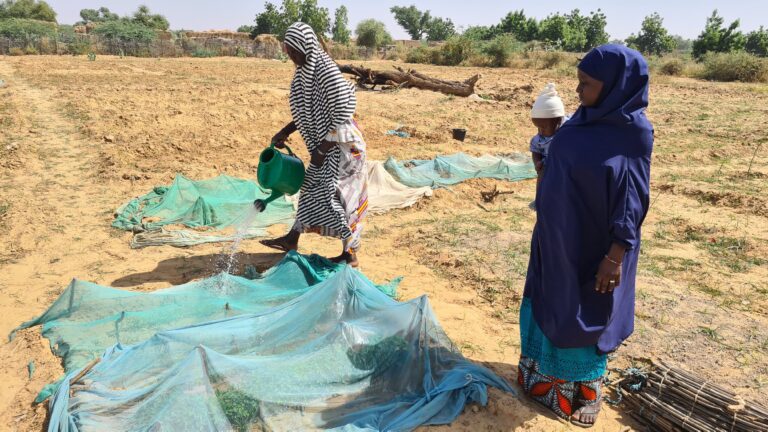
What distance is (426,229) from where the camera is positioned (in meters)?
5.11

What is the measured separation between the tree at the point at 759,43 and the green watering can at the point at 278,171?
4608cm

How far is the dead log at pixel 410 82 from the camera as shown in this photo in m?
14.3

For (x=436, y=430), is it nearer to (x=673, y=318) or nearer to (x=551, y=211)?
(x=551, y=211)

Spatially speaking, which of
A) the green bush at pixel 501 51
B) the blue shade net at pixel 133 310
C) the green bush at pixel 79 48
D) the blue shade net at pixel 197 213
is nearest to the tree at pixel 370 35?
the green bush at pixel 501 51

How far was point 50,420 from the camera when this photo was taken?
6.97 ft

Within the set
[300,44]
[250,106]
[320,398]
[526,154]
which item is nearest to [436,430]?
[320,398]

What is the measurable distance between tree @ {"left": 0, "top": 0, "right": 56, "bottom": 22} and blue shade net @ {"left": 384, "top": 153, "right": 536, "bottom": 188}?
182ft

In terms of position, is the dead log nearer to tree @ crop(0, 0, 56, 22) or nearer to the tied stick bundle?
the tied stick bundle

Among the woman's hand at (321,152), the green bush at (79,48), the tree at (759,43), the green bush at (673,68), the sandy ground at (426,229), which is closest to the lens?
the sandy ground at (426,229)

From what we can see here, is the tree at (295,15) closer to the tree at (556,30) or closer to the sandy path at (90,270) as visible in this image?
the tree at (556,30)

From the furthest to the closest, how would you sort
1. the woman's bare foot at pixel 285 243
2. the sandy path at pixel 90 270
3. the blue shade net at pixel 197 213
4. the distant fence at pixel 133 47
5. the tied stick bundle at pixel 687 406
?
the distant fence at pixel 133 47
the blue shade net at pixel 197 213
the woman's bare foot at pixel 285 243
the sandy path at pixel 90 270
the tied stick bundle at pixel 687 406

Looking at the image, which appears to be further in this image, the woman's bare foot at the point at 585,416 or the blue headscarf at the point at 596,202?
the woman's bare foot at the point at 585,416

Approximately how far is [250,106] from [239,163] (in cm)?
289

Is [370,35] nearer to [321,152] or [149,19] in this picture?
[149,19]
